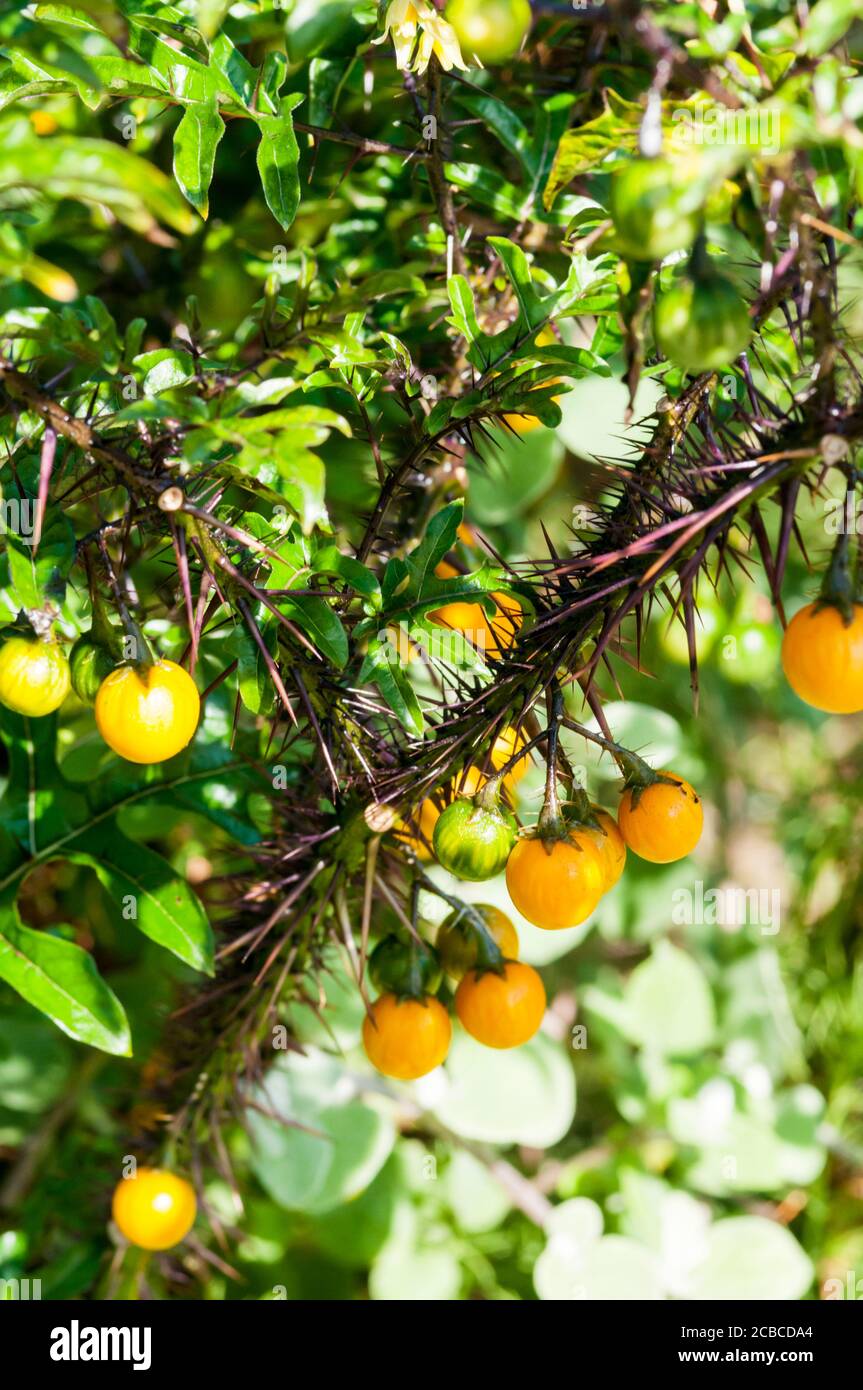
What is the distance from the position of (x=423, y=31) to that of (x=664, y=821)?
425 millimetres

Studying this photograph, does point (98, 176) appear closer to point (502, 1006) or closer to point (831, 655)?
point (831, 655)

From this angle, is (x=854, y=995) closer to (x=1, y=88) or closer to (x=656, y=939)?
(x=656, y=939)

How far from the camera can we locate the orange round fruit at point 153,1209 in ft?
2.38

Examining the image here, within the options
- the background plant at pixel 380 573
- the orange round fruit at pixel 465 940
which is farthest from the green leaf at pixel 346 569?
the orange round fruit at pixel 465 940

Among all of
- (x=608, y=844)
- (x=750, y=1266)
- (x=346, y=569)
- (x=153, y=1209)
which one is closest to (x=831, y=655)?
(x=608, y=844)

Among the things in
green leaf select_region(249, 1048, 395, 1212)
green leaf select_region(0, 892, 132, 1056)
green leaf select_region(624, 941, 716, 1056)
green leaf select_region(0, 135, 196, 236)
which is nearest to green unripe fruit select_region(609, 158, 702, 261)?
green leaf select_region(0, 135, 196, 236)

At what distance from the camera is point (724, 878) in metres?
1.56

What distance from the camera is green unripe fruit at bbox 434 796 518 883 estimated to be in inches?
19.2

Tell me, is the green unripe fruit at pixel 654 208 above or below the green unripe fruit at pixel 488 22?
below

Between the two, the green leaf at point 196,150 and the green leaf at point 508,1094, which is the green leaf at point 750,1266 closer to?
the green leaf at point 508,1094

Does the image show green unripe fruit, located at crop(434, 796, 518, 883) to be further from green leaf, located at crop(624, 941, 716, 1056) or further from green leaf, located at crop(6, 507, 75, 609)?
green leaf, located at crop(624, 941, 716, 1056)

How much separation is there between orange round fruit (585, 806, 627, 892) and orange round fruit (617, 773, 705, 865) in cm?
1
